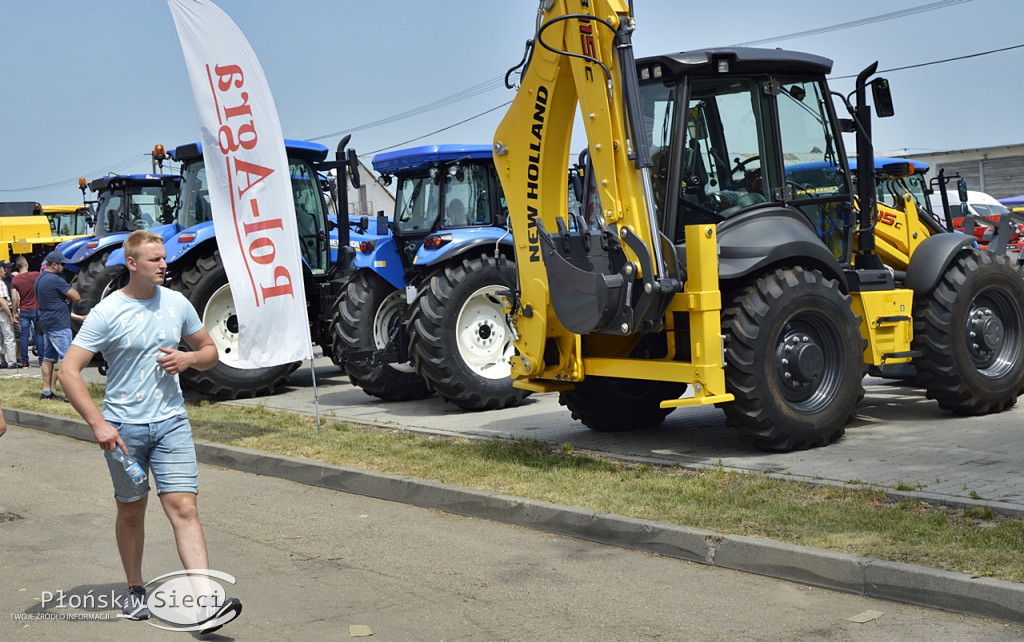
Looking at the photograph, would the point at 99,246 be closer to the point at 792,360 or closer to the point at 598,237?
the point at 598,237

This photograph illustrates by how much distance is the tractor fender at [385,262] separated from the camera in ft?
44.1

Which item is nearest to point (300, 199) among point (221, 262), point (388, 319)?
point (221, 262)

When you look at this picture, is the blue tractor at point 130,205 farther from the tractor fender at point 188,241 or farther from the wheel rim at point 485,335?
the wheel rim at point 485,335

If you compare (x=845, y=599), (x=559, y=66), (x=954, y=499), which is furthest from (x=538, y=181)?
(x=845, y=599)

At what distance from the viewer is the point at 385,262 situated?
13.5 m

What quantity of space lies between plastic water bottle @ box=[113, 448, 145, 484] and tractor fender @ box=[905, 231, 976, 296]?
703 cm

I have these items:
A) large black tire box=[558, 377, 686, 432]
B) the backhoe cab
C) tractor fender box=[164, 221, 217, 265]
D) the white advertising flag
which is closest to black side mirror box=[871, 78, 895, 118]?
the backhoe cab

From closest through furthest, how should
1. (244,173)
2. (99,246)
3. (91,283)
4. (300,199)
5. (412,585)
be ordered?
(412,585)
(244,173)
(300,199)
(91,283)
(99,246)

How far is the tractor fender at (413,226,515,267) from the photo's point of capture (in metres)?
12.2

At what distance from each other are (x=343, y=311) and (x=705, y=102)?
19.2 feet

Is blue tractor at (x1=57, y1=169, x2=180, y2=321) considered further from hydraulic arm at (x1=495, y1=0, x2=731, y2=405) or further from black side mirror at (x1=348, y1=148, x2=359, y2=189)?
hydraulic arm at (x1=495, y1=0, x2=731, y2=405)

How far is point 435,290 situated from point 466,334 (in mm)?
658

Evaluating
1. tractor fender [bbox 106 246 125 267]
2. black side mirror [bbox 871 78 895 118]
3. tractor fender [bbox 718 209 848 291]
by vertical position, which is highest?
black side mirror [bbox 871 78 895 118]

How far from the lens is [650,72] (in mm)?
8906
